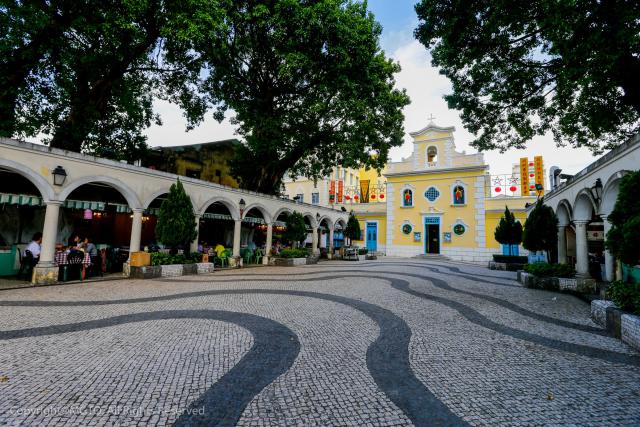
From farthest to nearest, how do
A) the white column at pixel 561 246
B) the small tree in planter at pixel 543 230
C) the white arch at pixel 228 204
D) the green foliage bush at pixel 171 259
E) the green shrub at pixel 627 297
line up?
the white arch at pixel 228 204, the white column at pixel 561 246, the small tree in planter at pixel 543 230, the green foliage bush at pixel 171 259, the green shrub at pixel 627 297

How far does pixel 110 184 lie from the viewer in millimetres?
10141

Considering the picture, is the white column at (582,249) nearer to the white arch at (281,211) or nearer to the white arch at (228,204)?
the white arch at (281,211)

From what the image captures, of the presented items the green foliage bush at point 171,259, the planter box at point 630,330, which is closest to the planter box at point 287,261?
the green foliage bush at point 171,259

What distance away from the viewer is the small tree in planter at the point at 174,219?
36.0ft

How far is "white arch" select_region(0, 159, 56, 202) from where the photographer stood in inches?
312

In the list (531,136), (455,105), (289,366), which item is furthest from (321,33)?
(289,366)

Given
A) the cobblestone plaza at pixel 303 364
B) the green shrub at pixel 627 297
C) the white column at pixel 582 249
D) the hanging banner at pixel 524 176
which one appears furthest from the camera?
the hanging banner at pixel 524 176

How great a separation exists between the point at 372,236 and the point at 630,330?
25.3m

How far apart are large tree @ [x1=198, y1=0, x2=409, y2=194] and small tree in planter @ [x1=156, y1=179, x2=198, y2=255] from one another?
6.29 metres

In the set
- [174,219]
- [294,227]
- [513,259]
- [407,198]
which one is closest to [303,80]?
[294,227]

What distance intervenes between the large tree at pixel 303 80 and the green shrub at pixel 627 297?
11.9m

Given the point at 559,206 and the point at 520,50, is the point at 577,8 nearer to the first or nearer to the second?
the point at 520,50

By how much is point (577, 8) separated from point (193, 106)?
1763 cm

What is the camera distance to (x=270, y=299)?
7.31 meters
